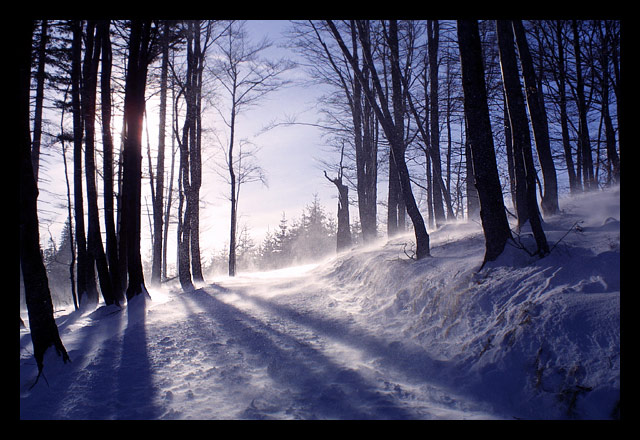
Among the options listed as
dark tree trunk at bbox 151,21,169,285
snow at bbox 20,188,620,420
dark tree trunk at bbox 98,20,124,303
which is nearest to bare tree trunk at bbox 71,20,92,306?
dark tree trunk at bbox 98,20,124,303

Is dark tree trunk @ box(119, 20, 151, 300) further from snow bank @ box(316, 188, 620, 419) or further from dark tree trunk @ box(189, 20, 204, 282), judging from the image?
snow bank @ box(316, 188, 620, 419)

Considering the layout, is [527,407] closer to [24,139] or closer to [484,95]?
[484,95]

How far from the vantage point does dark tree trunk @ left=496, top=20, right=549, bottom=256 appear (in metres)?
4.45

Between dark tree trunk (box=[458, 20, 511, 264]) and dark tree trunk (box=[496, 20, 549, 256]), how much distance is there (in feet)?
1.48

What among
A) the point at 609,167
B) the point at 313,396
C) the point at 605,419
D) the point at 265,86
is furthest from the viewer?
the point at 265,86

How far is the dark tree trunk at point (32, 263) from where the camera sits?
3.72m

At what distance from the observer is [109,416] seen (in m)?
2.59

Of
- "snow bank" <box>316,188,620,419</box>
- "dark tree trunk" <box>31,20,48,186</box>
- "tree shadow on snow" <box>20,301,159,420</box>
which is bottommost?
"tree shadow on snow" <box>20,301,159,420</box>

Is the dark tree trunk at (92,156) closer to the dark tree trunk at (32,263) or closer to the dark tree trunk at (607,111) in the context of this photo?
the dark tree trunk at (32,263)

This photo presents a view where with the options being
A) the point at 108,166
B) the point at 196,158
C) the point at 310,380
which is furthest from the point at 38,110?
the point at 310,380

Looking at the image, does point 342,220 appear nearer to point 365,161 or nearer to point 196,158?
point 365,161

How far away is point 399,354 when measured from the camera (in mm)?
3742
